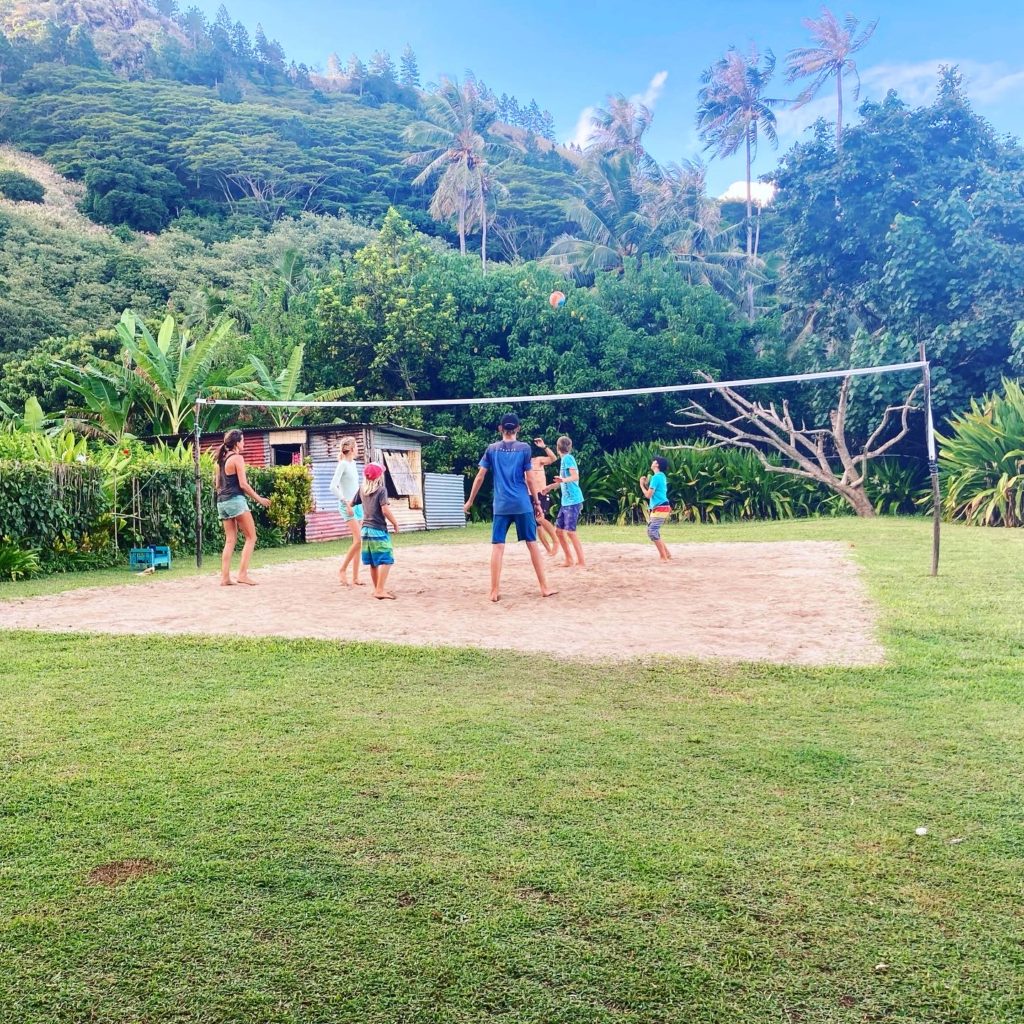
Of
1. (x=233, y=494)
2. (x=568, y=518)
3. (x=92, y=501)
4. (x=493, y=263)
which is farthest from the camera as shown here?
(x=493, y=263)

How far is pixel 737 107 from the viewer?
46125 mm

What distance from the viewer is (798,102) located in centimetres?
4403

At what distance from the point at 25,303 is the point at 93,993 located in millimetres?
38353

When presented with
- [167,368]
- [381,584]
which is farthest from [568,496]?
[167,368]

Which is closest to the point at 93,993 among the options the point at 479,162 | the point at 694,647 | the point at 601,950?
the point at 601,950

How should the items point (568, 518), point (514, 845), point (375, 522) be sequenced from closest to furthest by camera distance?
1. point (514, 845)
2. point (375, 522)
3. point (568, 518)

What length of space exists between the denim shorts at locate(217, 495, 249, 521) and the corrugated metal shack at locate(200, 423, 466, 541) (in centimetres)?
750

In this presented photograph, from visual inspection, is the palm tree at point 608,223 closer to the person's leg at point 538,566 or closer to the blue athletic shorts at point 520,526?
the person's leg at point 538,566

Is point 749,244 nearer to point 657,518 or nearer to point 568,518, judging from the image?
point 657,518

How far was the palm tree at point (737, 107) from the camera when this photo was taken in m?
45.4

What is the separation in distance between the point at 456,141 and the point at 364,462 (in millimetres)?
30581

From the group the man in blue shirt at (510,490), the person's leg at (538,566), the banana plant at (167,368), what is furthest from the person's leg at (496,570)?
the banana plant at (167,368)

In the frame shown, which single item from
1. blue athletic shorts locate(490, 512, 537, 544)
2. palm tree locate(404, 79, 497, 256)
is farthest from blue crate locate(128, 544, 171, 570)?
palm tree locate(404, 79, 497, 256)

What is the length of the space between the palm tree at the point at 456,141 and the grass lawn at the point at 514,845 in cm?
4118
